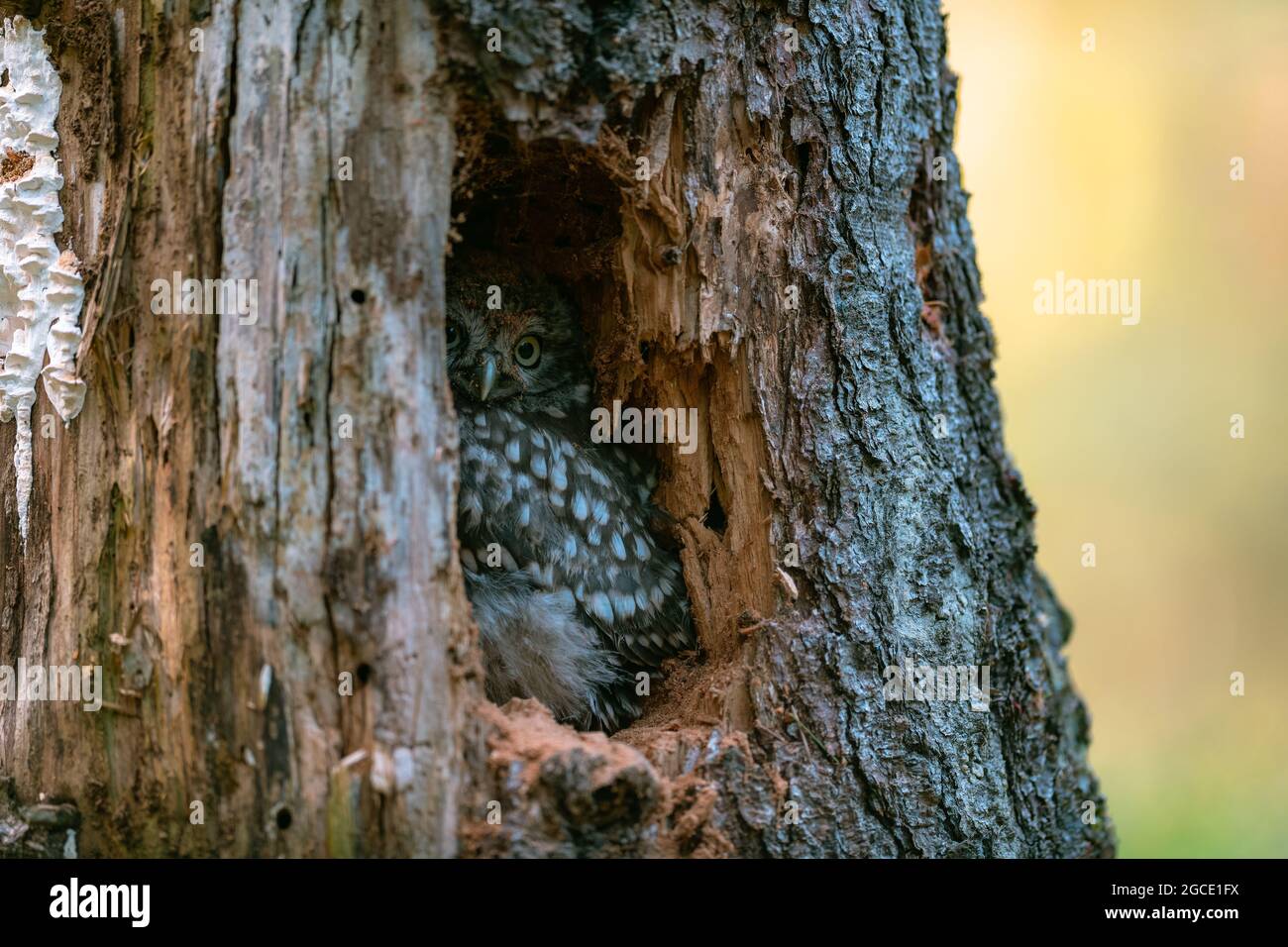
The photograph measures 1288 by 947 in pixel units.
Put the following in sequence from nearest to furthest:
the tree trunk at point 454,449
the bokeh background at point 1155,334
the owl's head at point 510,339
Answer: the tree trunk at point 454,449 < the owl's head at point 510,339 < the bokeh background at point 1155,334

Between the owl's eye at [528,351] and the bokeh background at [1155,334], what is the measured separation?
3.66 m

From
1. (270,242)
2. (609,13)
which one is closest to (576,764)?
(270,242)

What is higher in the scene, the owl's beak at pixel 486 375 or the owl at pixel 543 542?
the owl's beak at pixel 486 375

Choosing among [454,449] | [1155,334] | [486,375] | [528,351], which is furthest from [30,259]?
[1155,334]

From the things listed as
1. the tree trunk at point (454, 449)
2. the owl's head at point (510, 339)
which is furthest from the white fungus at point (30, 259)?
the owl's head at point (510, 339)

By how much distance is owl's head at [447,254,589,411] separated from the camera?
3.55 metres

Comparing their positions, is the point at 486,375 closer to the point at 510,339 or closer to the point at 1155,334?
the point at 510,339

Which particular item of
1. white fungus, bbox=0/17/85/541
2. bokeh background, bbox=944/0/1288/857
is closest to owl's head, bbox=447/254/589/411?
white fungus, bbox=0/17/85/541

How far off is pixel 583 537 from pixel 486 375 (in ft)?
2.08

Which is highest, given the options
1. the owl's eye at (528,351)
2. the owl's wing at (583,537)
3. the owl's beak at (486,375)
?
the owl's eye at (528,351)

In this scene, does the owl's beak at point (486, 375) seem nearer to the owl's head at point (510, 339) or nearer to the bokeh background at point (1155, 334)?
the owl's head at point (510, 339)

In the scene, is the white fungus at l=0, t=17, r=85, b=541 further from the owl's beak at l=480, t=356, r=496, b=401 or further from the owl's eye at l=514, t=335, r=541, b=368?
the owl's eye at l=514, t=335, r=541, b=368

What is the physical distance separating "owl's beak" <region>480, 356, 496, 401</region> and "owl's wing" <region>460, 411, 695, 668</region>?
14 centimetres

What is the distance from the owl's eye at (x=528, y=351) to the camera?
3639 mm
